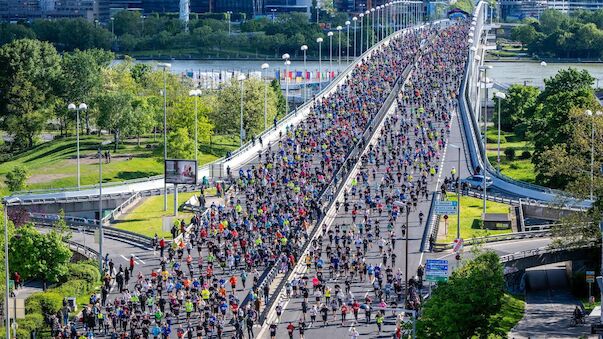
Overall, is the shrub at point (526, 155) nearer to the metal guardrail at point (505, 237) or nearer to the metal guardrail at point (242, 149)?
the metal guardrail at point (242, 149)

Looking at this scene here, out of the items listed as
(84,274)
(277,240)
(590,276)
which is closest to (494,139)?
(277,240)

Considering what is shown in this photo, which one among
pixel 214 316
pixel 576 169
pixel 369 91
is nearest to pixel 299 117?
pixel 369 91

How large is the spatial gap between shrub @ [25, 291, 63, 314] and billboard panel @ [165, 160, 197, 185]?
19.5m

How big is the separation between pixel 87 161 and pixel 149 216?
3691cm

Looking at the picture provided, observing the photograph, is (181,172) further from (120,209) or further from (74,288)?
(74,288)

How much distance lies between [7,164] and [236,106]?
2648 cm

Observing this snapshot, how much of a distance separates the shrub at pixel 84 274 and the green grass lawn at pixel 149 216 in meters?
7.81

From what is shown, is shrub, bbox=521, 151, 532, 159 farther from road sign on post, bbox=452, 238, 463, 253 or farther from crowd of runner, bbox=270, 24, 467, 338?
road sign on post, bbox=452, 238, 463, 253

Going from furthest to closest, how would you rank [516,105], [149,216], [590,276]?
[516,105], [149,216], [590,276]

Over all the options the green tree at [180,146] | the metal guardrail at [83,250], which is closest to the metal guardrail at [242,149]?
the green tree at [180,146]

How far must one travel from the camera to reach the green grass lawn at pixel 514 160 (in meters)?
122

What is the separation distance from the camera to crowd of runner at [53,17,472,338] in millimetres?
62406

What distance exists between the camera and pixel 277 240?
7481cm

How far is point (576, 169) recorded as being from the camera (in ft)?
286
